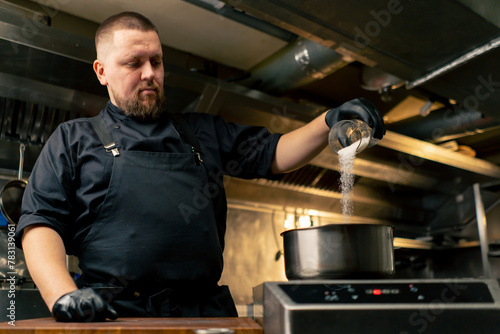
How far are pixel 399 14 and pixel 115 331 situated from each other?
1308 millimetres

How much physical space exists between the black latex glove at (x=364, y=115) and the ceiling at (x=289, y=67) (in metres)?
0.46

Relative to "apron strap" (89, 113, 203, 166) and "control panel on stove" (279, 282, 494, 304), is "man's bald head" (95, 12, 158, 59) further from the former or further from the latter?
"control panel on stove" (279, 282, 494, 304)

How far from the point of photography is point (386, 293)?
83cm

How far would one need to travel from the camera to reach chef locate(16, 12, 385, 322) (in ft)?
3.58

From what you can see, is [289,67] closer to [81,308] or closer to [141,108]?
[141,108]

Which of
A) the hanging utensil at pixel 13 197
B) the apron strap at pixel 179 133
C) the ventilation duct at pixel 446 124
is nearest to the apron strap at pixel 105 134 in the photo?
the apron strap at pixel 179 133

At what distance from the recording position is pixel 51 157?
1.21 meters

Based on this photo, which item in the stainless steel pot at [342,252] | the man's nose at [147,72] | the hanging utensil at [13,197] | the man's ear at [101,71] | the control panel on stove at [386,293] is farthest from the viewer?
the hanging utensil at [13,197]

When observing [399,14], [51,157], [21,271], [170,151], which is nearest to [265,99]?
[399,14]

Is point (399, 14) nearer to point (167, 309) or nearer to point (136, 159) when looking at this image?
point (136, 159)

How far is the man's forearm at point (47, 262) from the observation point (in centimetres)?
98

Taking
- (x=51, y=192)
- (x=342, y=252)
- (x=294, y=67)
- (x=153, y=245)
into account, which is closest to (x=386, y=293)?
(x=342, y=252)

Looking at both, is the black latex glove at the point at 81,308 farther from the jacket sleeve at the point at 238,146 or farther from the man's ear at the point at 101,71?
the man's ear at the point at 101,71

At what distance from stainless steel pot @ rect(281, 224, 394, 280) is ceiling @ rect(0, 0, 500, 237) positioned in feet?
2.69
